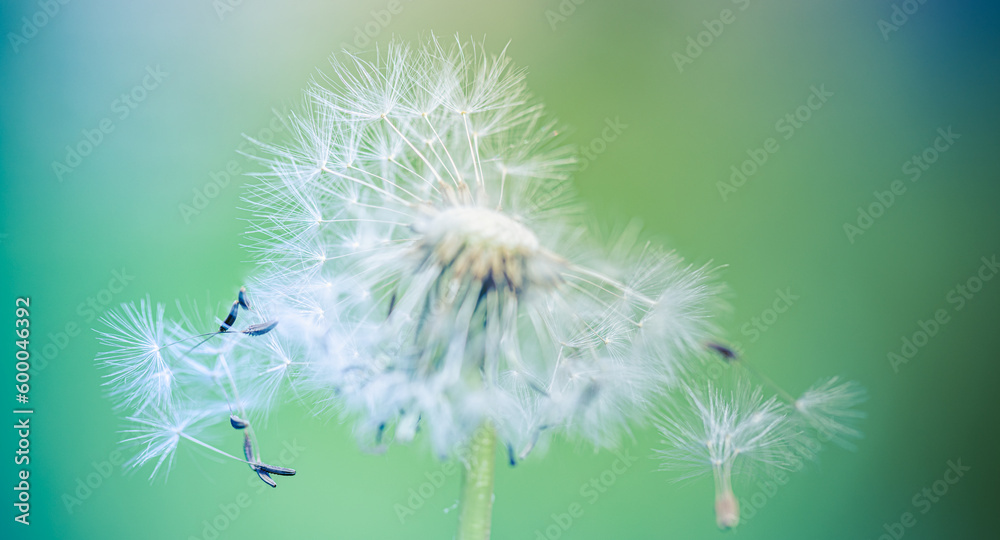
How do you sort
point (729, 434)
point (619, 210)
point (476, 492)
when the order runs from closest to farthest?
1. point (476, 492)
2. point (729, 434)
3. point (619, 210)

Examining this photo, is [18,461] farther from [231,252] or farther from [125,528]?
[231,252]

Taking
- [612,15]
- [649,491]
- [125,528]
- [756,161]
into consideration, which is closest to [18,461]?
[125,528]

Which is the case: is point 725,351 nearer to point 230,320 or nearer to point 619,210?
point 230,320

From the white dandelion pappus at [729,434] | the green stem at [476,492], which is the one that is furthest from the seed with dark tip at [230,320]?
the white dandelion pappus at [729,434]

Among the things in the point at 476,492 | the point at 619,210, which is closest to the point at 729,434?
the point at 476,492

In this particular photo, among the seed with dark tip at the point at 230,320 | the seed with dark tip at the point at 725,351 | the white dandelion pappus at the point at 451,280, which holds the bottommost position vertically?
the seed with dark tip at the point at 230,320

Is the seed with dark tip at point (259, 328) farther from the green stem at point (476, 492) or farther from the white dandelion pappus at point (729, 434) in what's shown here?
the white dandelion pappus at point (729, 434)

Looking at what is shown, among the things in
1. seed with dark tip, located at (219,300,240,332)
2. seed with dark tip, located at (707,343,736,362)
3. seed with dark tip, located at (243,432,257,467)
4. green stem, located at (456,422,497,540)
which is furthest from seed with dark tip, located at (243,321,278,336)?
seed with dark tip, located at (707,343,736,362)
